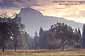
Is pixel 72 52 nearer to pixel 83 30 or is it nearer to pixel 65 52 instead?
pixel 65 52

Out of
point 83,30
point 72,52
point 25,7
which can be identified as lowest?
point 72,52

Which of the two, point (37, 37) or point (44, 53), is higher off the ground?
point (37, 37)

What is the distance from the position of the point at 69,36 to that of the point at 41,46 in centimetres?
62

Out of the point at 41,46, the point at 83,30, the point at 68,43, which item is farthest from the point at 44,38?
the point at 83,30

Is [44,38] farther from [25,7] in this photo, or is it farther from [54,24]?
[25,7]

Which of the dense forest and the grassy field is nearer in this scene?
the grassy field

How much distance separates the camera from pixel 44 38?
514 centimetres

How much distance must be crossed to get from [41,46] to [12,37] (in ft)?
2.10

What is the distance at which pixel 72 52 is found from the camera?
4.98 m

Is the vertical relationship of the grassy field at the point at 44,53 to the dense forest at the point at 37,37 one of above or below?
below

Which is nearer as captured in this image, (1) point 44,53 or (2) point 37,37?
(1) point 44,53

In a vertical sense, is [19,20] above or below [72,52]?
above

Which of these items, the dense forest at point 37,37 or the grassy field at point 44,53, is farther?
the dense forest at point 37,37

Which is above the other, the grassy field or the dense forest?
the dense forest
